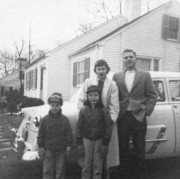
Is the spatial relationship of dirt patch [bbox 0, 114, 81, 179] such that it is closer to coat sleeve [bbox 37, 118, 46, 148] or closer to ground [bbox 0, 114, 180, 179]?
ground [bbox 0, 114, 180, 179]

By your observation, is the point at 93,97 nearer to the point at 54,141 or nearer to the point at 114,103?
the point at 114,103

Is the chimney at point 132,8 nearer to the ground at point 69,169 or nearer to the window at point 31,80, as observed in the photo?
the window at point 31,80

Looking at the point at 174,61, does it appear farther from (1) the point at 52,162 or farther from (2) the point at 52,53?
(1) the point at 52,162

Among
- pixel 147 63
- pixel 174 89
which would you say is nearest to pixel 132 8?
pixel 147 63

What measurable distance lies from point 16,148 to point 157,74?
2621mm

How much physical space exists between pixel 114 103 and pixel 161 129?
3.79 feet

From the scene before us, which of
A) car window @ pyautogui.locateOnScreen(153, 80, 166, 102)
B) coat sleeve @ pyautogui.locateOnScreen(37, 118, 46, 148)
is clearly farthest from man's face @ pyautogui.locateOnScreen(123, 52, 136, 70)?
coat sleeve @ pyautogui.locateOnScreen(37, 118, 46, 148)

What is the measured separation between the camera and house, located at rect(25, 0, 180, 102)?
13555 millimetres

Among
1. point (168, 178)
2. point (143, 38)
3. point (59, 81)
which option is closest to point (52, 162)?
point (168, 178)

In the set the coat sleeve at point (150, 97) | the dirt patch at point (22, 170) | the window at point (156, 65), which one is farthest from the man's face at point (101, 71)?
the window at point (156, 65)

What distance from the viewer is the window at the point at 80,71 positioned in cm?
1421

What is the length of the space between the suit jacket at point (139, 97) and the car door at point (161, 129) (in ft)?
1.94

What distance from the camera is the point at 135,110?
12.4 ft

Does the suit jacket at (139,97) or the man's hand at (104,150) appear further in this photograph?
the suit jacket at (139,97)
